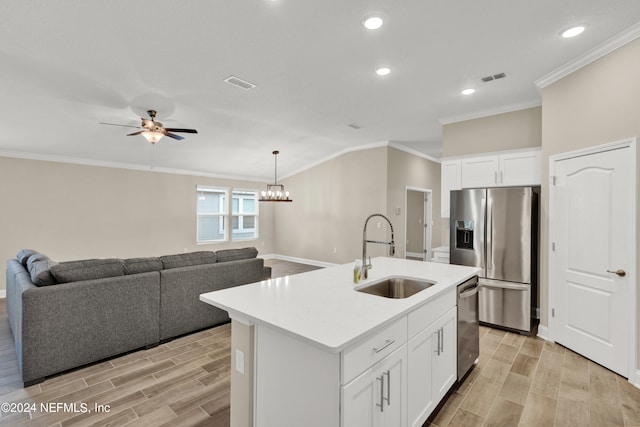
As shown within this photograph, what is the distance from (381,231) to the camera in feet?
22.0

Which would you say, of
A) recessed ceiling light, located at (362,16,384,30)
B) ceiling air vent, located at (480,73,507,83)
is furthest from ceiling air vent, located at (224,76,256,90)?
ceiling air vent, located at (480,73,507,83)

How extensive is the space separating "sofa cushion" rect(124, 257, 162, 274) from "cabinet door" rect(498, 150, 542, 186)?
4574 mm

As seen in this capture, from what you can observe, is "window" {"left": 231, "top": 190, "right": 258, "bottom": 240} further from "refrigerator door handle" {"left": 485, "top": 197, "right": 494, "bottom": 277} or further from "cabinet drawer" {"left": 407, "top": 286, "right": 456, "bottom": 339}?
"cabinet drawer" {"left": 407, "top": 286, "right": 456, "bottom": 339}

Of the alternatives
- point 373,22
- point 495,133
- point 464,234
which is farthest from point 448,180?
point 373,22

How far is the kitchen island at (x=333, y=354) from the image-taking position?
125 cm

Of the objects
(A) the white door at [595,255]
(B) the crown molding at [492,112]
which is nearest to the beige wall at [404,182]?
(B) the crown molding at [492,112]

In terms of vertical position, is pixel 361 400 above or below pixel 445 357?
above

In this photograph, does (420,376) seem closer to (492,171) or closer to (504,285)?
(504,285)

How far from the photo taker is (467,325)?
2.47 meters

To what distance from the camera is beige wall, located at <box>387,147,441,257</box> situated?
6.68 meters

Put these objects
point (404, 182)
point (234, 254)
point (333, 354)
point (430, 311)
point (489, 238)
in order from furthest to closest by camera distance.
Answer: point (404, 182)
point (234, 254)
point (489, 238)
point (430, 311)
point (333, 354)

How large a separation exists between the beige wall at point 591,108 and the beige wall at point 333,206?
334 centimetres

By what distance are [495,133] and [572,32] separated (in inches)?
75.4

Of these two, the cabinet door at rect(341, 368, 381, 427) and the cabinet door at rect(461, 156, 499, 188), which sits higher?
the cabinet door at rect(461, 156, 499, 188)
